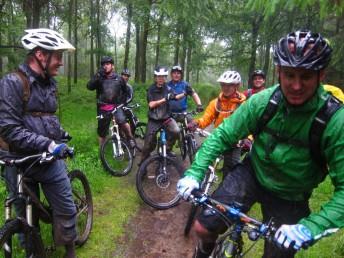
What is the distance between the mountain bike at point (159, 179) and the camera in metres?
6.93

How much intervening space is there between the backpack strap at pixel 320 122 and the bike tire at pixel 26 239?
112 inches

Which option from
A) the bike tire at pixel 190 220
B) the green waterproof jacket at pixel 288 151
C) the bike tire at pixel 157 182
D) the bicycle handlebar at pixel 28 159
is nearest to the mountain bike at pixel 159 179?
the bike tire at pixel 157 182

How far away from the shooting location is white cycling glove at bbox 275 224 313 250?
2377 mm

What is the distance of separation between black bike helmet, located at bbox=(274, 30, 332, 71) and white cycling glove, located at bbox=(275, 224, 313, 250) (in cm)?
113

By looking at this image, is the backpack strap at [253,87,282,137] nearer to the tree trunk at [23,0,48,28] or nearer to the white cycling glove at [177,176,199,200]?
the white cycling glove at [177,176,199,200]

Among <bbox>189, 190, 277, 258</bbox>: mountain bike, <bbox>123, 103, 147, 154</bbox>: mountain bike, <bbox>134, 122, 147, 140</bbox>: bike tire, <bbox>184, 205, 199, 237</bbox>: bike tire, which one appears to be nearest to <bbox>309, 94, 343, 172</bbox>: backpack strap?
<bbox>189, 190, 277, 258</bbox>: mountain bike

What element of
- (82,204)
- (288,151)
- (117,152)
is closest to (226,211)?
(288,151)

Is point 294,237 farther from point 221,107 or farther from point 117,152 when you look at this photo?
point 117,152

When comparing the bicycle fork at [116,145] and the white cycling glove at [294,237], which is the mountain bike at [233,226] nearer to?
the white cycling glove at [294,237]

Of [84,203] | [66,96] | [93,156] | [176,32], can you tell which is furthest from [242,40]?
[84,203]

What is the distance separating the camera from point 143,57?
24.3 meters

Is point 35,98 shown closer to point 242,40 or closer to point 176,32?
point 176,32

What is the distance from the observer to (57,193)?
167 inches

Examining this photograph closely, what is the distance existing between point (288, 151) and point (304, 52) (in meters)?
0.79
